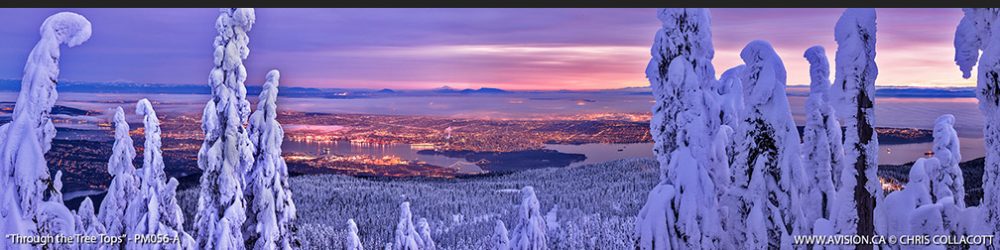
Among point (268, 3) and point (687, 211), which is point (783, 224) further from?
point (268, 3)

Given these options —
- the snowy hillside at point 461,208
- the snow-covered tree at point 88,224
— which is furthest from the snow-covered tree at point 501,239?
the snowy hillside at point 461,208

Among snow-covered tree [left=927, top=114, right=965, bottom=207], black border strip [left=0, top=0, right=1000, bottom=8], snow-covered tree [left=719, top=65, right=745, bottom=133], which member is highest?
black border strip [left=0, top=0, right=1000, bottom=8]

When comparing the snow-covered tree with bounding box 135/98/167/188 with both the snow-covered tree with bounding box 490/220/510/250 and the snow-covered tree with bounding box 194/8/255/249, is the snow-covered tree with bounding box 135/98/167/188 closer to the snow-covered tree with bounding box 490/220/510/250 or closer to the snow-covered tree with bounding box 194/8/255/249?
the snow-covered tree with bounding box 194/8/255/249

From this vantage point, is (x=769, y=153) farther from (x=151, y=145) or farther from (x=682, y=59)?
(x=151, y=145)

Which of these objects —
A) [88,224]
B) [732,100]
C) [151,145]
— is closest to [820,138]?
[732,100]

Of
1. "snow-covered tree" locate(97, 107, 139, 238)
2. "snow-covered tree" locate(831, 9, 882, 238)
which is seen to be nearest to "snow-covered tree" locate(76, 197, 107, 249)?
"snow-covered tree" locate(97, 107, 139, 238)

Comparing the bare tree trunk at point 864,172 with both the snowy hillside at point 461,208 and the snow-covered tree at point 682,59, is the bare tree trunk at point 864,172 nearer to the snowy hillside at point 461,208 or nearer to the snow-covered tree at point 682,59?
the snow-covered tree at point 682,59

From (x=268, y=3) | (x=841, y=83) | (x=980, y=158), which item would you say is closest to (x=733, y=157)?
(x=841, y=83)

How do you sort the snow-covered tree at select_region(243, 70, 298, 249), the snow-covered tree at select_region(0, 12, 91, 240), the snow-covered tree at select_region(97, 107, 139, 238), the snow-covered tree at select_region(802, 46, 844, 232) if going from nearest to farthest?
the snow-covered tree at select_region(802, 46, 844, 232) → the snow-covered tree at select_region(0, 12, 91, 240) → the snow-covered tree at select_region(243, 70, 298, 249) → the snow-covered tree at select_region(97, 107, 139, 238)
